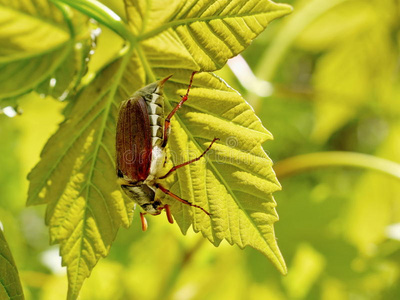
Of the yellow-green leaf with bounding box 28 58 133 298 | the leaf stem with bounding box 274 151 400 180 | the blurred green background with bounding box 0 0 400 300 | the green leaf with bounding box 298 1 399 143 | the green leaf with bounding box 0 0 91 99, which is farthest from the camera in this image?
the green leaf with bounding box 298 1 399 143

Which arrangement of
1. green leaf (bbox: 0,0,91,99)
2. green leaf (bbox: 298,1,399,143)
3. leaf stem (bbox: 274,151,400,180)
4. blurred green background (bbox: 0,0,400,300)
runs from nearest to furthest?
green leaf (bbox: 0,0,91,99), leaf stem (bbox: 274,151,400,180), blurred green background (bbox: 0,0,400,300), green leaf (bbox: 298,1,399,143)

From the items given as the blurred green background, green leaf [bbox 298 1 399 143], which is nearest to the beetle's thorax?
the blurred green background

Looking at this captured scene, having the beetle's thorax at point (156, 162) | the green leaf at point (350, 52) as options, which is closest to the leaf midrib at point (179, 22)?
the beetle's thorax at point (156, 162)

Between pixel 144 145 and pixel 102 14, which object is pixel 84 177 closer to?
pixel 144 145

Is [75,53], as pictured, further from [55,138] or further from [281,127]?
[281,127]

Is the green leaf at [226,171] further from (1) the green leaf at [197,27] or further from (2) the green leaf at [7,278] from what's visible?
(2) the green leaf at [7,278]

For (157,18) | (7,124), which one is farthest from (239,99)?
(7,124)

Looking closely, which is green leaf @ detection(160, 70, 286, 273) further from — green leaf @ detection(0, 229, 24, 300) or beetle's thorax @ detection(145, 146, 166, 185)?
green leaf @ detection(0, 229, 24, 300)
